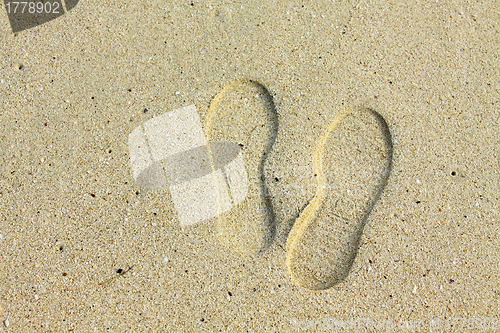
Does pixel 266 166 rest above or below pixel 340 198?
above

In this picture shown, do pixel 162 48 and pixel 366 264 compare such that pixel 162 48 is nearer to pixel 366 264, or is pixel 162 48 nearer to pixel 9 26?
pixel 9 26

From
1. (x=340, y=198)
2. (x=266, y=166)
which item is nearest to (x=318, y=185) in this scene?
(x=340, y=198)

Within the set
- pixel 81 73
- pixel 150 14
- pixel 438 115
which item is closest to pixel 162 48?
pixel 150 14

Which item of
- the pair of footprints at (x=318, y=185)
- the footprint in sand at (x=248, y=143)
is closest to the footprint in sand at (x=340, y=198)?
the pair of footprints at (x=318, y=185)

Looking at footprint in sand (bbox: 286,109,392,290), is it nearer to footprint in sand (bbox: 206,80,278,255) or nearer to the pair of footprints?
the pair of footprints

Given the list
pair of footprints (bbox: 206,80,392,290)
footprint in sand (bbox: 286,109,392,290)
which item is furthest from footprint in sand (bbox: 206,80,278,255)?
footprint in sand (bbox: 286,109,392,290)

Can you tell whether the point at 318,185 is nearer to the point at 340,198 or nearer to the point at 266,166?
the point at 340,198

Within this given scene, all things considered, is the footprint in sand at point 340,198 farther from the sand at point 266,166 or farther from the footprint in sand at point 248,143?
the footprint in sand at point 248,143
